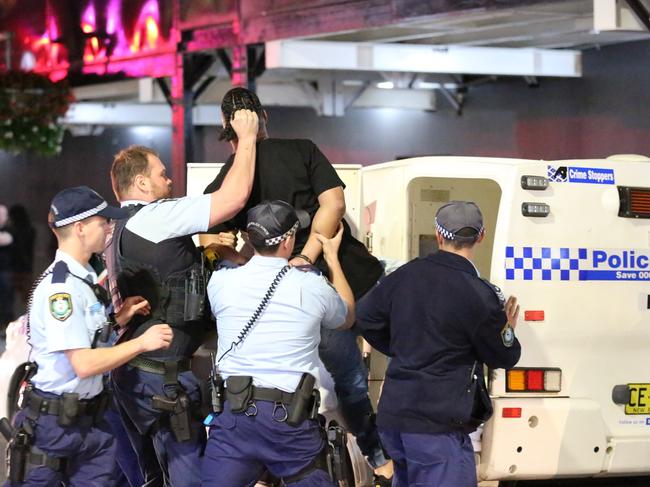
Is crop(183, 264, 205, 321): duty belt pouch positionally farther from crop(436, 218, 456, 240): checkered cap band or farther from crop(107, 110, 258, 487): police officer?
crop(436, 218, 456, 240): checkered cap band

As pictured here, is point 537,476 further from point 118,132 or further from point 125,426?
point 118,132

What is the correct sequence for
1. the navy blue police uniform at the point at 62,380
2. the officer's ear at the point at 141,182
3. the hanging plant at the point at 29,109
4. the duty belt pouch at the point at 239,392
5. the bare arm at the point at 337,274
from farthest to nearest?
the hanging plant at the point at 29,109 < the officer's ear at the point at 141,182 < the bare arm at the point at 337,274 < the navy blue police uniform at the point at 62,380 < the duty belt pouch at the point at 239,392

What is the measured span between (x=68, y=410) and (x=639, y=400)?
10.9 feet

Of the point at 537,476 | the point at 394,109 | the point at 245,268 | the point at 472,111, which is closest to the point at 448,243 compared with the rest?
the point at 245,268

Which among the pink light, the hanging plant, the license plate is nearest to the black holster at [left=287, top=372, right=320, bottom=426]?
the license plate

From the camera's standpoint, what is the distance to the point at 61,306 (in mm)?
4848

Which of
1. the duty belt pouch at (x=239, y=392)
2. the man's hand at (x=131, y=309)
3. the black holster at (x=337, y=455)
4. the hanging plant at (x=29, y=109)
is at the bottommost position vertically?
the black holster at (x=337, y=455)

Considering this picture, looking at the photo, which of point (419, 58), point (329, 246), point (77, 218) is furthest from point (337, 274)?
point (419, 58)

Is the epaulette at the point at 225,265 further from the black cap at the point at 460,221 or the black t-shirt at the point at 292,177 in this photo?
the black cap at the point at 460,221

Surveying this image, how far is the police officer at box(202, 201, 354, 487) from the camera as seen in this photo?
4.79m

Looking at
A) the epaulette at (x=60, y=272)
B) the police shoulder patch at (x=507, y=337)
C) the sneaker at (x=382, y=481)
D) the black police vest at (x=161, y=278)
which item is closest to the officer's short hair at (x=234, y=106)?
the black police vest at (x=161, y=278)

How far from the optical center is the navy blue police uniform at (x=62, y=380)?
4.87 metres

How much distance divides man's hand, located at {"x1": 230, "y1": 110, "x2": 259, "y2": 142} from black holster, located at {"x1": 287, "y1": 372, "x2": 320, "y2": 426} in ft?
4.12

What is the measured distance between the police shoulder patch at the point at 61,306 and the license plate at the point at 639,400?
3292mm
